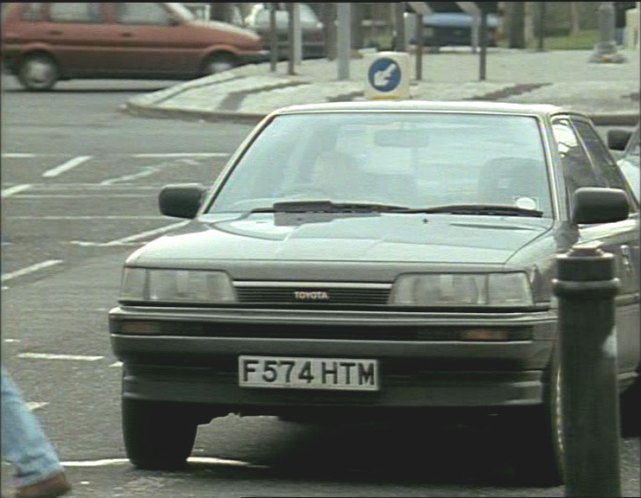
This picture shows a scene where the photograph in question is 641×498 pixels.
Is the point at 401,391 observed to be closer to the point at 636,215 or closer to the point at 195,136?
the point at 636,215

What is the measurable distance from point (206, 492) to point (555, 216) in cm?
189

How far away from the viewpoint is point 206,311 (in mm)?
7188

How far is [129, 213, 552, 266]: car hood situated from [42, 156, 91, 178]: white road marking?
14915 millimetres

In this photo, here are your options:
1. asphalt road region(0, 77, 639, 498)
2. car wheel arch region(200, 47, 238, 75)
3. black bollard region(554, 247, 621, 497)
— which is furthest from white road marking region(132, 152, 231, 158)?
black bollard region(554, 247, 621, 497)

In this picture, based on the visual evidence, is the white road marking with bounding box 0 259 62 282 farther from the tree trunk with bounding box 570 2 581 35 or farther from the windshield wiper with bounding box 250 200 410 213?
the tree trunk with bounding box 570 2 581 35

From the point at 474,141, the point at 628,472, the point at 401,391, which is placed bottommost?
the point at 628,472

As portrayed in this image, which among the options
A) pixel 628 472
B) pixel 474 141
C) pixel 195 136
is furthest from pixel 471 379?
pixel 195 136

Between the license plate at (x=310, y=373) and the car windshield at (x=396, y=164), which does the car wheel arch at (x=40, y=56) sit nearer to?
the car windshield at (x=396, y=164)

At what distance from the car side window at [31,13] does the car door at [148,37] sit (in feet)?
4.41

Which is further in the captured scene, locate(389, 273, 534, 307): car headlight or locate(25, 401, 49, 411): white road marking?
locate(25, 401, 49, 411): white road marking

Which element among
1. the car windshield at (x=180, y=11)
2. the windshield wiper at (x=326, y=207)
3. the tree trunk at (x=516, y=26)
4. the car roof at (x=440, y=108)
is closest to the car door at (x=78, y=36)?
the car windshield at (x=180, y=11)

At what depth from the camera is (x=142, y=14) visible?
122 ft

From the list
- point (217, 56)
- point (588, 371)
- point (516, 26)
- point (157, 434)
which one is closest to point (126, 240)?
point (157, 434)

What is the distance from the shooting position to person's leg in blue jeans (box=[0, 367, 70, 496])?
5.93m
